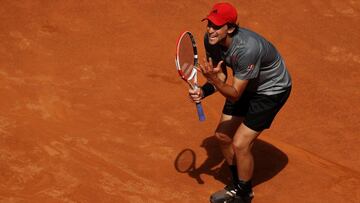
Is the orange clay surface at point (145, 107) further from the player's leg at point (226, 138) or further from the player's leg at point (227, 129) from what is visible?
the player's leg at point (227, 129)

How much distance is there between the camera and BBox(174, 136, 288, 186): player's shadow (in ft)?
25.9

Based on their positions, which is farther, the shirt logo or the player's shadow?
the player's shadow

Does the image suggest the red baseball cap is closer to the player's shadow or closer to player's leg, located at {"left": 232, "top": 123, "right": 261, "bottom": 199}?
player's leg, located at {"left": 232, "top": 123, "right": 261, "bottom": 199}

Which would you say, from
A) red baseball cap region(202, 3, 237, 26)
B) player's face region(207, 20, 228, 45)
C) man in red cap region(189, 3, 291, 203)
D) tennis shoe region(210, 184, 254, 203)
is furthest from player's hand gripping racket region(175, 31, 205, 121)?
tennis shoe region(210, 184, 254, 203)

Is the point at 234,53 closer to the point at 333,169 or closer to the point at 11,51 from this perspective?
the point at 333,169

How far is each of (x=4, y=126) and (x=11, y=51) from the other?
7.63 ft

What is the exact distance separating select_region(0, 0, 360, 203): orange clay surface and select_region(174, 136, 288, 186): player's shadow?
0.02m

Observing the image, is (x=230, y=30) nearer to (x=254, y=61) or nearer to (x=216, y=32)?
(x=216, y=32)

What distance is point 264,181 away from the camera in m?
7.83

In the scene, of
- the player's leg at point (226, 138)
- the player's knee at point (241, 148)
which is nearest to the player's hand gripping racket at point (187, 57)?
the player's leg at point (226, 138)

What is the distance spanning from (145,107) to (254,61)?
2897 millimetres

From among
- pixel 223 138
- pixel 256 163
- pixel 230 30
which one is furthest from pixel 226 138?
pixel 230 30

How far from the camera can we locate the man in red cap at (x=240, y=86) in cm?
646

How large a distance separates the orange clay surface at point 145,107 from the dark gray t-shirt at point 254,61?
53.2 inches
